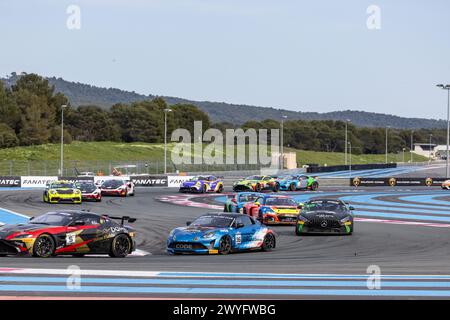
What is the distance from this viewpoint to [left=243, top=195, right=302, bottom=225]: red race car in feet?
97.1

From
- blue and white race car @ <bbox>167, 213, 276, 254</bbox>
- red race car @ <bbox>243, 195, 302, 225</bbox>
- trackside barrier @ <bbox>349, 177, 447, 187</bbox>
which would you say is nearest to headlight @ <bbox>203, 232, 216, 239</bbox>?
blue and white race car @ <bbox>167, 213, 276, 254</bbox>

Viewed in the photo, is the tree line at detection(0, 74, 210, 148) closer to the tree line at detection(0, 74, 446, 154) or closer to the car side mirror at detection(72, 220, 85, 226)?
the tree line at detection(0, 74, 446, 154)

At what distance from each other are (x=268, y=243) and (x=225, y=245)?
1564 mm

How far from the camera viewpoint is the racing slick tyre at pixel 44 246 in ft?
58.0

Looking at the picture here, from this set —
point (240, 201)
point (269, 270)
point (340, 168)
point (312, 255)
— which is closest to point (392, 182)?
point (340, 168)

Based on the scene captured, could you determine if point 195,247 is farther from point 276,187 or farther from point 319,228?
point 276,187

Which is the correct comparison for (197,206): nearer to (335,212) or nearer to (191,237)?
(335,212)

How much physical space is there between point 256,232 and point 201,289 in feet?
28.5

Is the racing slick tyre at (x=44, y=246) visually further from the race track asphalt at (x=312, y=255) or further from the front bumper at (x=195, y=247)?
the front bumper at (x=195, y=247)

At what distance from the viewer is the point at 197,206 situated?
4238 cm

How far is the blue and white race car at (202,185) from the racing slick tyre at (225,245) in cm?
3478

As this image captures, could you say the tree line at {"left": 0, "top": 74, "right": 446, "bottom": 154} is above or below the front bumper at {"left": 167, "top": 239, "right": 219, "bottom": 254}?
above

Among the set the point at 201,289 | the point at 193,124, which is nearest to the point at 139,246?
the point at 201,289

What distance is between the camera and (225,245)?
20.1 meters
